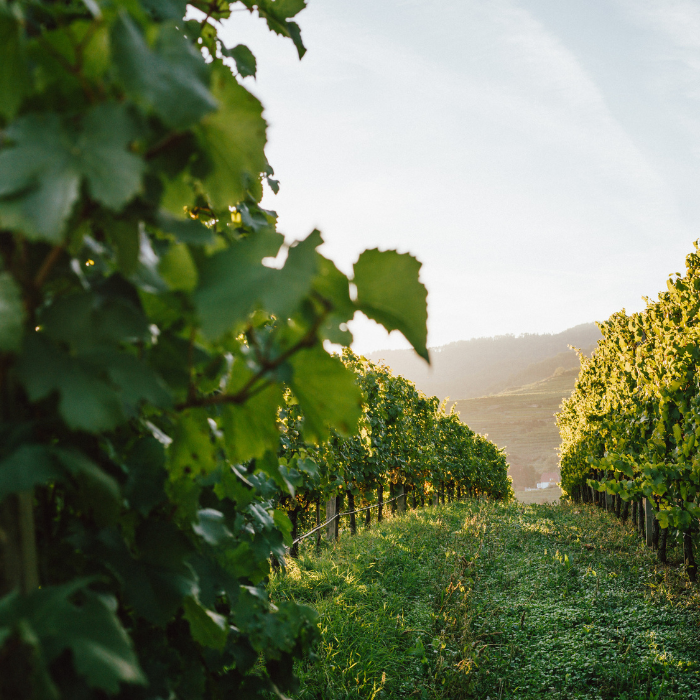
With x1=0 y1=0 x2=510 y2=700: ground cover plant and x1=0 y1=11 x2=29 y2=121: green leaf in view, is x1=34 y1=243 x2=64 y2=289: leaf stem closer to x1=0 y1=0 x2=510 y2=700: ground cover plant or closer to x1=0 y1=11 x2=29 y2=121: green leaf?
x1=0 y1=0 x2=510 y2=700: ground cover plant

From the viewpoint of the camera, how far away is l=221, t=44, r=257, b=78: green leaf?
4.22 feet

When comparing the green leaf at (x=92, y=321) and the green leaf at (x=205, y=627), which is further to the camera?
the green leaf at (x=205, y=627)

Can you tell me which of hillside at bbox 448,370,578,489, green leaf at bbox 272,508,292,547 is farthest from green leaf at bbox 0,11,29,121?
hillside at bbox 448,370,578,489

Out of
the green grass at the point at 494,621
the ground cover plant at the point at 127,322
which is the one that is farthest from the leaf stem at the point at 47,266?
the green grass at the point at 494,621

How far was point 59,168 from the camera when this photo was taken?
0.46m

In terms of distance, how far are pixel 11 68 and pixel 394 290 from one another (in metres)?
0.46

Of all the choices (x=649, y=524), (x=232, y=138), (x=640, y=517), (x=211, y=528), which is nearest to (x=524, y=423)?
(x=640, y=517)

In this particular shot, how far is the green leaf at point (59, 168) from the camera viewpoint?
442mm

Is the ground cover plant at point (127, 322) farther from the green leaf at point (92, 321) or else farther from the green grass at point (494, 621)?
the green grass at point (494, 621)

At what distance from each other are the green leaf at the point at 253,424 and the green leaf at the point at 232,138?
0.28 meters

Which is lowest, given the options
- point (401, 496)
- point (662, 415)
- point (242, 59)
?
point (401, 496)

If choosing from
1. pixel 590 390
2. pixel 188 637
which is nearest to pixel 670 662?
pixel 188 637

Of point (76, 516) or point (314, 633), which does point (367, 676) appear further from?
point (76, 516)

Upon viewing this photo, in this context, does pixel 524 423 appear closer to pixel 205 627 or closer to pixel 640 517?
pixel 640 517
